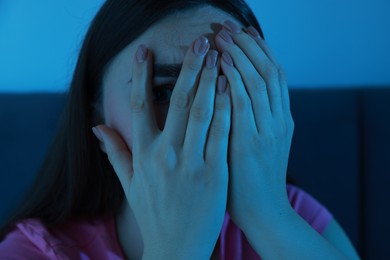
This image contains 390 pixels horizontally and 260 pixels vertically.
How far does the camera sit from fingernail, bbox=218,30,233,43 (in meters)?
0.57

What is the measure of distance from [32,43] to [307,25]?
0.91 metres

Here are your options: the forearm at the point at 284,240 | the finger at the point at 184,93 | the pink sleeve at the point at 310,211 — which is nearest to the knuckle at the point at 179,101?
the finger at the point at 184,93

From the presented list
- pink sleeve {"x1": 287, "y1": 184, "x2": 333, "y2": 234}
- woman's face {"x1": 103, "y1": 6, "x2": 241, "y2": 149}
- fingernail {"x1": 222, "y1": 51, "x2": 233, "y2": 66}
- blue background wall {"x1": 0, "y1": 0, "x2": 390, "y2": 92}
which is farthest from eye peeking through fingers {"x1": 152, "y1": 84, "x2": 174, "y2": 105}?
blue background wall {"x1": 0, "y1": 0, "x2": 390, "y2": 92}

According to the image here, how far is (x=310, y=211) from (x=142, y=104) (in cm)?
52

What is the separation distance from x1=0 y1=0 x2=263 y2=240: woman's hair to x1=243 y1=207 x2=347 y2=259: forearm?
1.22ft

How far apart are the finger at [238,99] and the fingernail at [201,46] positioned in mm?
32

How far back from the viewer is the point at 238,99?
554 millimetres

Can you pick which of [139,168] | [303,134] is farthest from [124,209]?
[303,134]

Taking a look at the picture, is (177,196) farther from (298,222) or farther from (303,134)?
(303,134)

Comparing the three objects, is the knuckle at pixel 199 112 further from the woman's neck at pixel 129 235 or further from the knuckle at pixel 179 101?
the woman's neck at pixel 129 235

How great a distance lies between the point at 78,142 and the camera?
2.55 feet

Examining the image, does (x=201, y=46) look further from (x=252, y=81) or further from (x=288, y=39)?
(x=288, y=39)

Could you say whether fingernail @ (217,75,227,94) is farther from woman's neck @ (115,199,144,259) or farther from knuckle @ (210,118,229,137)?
woman's neck @ (115,199,144,259)

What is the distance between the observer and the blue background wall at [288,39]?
116 cm
